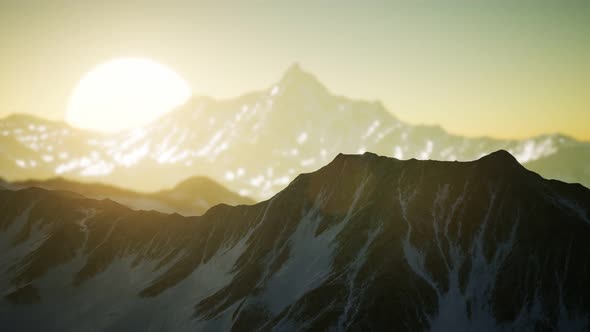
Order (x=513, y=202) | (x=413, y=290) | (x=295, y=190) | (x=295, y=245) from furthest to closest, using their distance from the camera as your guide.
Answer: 1. (x=295, y=190)
2. (x=295, y=245)
3. (x=513, y=202)
4. (x=413, y=290)

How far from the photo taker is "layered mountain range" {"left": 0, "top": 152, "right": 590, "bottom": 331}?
429 feet

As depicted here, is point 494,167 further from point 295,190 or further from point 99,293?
point 99,293

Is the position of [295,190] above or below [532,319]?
above

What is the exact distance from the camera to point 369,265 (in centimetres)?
14462

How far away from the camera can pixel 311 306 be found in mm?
140375

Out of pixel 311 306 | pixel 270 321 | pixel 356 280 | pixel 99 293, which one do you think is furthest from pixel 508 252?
pixel 99 293

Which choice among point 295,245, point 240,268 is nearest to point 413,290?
point 295,245

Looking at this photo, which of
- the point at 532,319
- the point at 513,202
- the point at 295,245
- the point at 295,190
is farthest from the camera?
the point at 295,190

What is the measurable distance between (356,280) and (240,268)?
40403 millimetres

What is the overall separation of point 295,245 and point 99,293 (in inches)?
2451

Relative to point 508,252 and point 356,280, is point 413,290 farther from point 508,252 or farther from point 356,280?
point 508,252

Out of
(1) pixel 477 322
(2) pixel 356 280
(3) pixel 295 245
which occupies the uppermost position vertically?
(3) pixel 295 245

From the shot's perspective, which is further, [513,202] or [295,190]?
[295,190]

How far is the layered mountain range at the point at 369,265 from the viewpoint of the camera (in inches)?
5153
